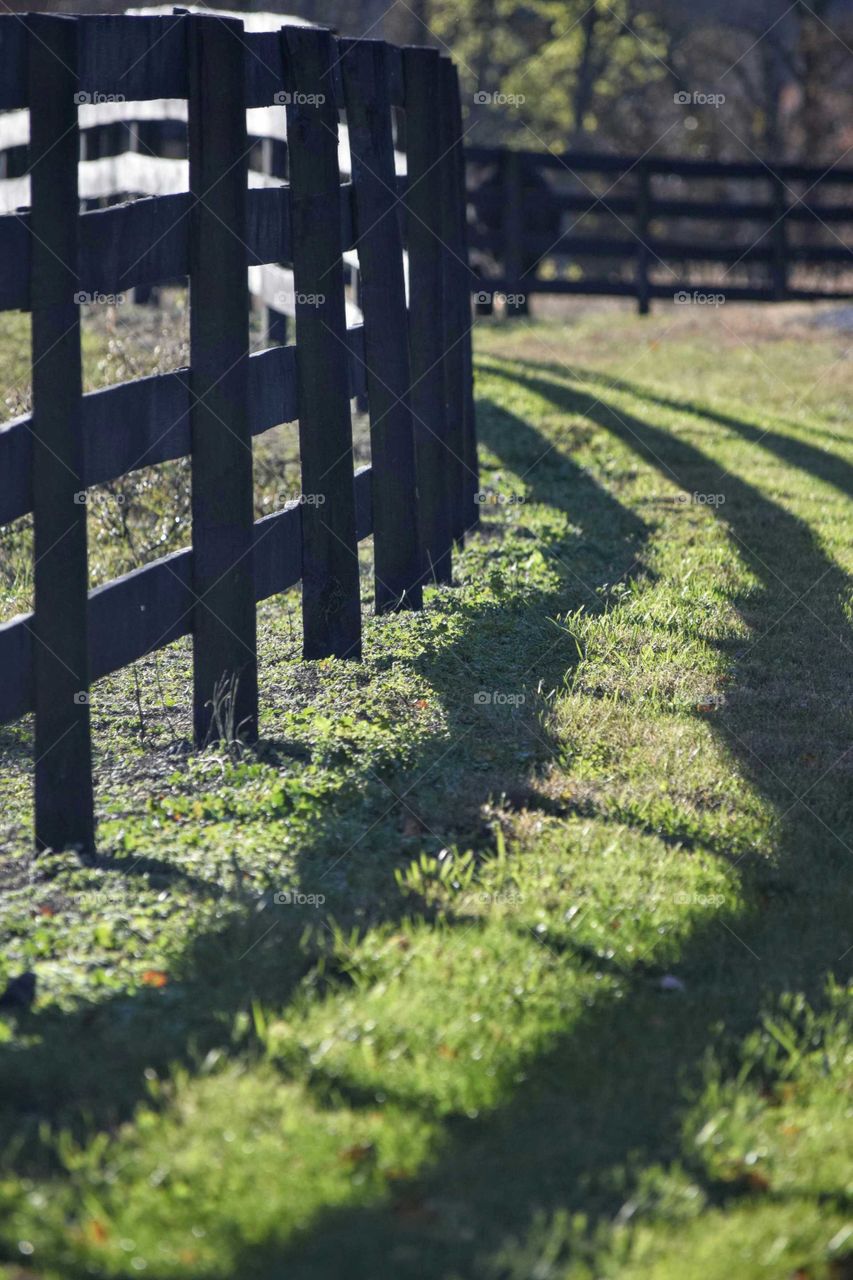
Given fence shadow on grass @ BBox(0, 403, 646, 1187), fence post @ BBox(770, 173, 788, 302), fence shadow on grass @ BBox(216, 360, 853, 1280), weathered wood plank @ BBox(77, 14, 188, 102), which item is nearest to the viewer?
fence shadow on grass @ BBox(216, 360, 853, 1280)

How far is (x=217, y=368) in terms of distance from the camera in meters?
5.02

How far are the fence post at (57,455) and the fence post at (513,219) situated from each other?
1411 cm

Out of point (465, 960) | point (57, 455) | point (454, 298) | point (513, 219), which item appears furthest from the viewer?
point (513, 219)

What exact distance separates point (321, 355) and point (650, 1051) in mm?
3291

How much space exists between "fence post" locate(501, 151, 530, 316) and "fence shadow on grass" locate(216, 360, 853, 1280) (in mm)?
12679

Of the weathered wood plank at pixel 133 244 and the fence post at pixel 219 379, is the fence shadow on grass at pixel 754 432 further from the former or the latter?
the weathered wood plank at pixel 133 244

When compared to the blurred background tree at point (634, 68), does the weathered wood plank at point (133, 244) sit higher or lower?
lower

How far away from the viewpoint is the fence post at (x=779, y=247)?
19.7m

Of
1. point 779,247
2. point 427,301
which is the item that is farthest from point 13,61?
point 779,247

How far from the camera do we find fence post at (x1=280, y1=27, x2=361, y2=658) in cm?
562

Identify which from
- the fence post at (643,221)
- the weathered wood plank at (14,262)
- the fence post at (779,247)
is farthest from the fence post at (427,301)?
the fence post at (779,247)

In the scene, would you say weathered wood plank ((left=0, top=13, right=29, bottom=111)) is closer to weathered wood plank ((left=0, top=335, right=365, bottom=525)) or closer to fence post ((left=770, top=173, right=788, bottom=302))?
weathered wood plank ((left=0, top=335, right=365, bottom=525))

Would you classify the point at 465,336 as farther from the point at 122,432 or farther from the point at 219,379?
the point at 122,432

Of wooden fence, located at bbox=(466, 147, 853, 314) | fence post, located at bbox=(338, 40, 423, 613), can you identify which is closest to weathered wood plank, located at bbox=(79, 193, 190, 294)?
fence post, located at bbox=(338, 40, 423, 613)
